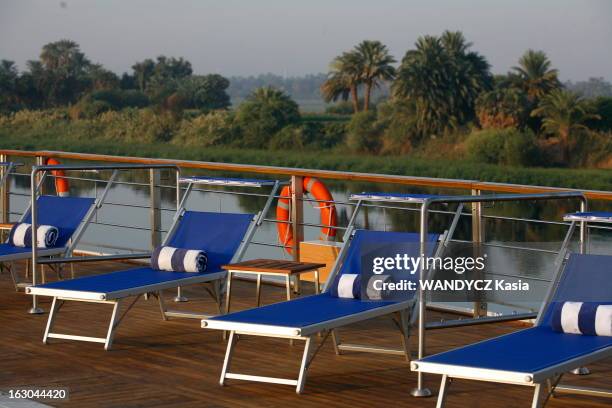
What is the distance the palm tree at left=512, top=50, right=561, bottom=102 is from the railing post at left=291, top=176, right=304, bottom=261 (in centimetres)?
3993

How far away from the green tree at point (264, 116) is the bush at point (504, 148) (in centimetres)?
955

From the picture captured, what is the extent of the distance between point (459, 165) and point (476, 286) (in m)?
36.0

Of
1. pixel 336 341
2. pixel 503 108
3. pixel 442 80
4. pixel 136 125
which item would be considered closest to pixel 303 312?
pixel 336 341

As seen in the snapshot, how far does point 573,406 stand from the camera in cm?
393

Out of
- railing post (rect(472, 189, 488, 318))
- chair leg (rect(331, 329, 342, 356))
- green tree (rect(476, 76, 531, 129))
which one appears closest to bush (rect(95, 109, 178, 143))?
green tree (rect(476, 76, 531, 129))

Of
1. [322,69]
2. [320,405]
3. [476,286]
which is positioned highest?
[322,69]

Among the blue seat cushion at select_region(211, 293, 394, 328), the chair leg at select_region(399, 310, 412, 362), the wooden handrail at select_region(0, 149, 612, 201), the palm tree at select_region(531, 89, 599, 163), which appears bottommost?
the chair leg at select_region(399, 310, 412, 362)

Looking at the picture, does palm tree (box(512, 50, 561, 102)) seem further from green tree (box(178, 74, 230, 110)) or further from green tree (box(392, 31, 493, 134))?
green tree (box(178, 74, 230, 110))

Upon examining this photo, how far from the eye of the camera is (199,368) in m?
4.61

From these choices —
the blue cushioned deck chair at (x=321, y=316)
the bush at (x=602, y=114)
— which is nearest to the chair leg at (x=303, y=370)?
the blue cushioned deck chair at (x=321, y=316)

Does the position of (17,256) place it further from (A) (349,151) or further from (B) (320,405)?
(A) (349,151)

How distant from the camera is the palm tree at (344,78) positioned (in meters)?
53.6

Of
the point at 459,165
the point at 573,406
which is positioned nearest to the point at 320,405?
the point at 573,406

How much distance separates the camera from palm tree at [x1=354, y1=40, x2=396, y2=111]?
5206 centimetres
